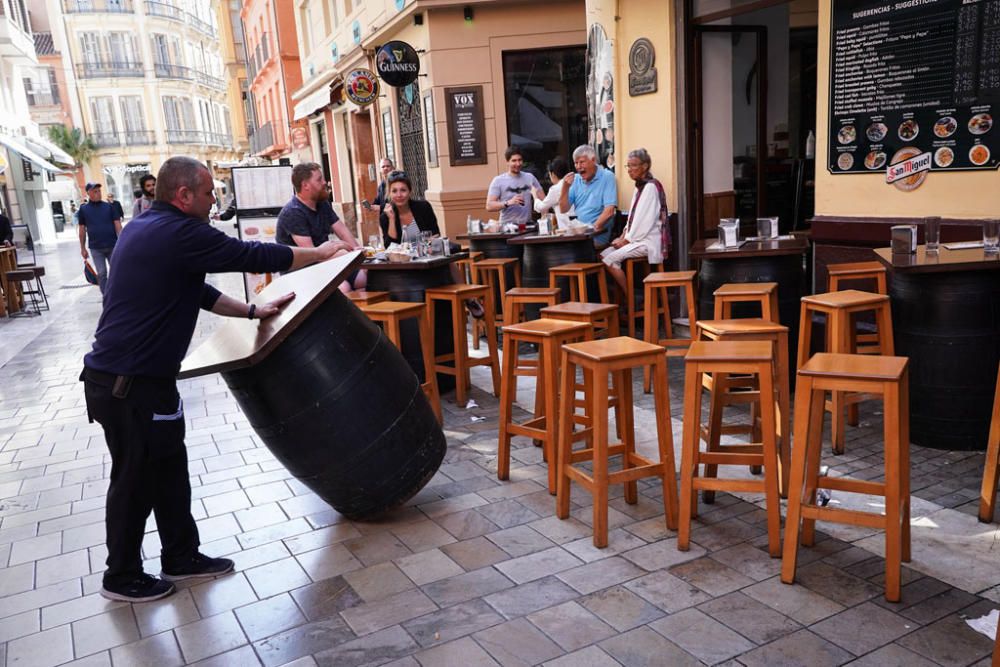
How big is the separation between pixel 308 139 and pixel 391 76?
39.2ft

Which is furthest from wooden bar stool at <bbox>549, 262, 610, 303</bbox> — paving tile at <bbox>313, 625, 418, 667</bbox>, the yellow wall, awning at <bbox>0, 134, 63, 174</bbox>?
awning at <bbox>0, 134, 63, 174</bbox>

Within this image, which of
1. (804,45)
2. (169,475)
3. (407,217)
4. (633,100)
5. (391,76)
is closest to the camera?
(169,475)

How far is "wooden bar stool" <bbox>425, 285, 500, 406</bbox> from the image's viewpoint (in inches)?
225

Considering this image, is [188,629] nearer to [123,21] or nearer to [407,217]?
[407,217]

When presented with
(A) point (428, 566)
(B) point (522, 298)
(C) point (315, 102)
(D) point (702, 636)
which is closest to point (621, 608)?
(D) point (702, 636)

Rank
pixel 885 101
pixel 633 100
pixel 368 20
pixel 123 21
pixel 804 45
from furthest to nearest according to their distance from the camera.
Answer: pixel 123 21 → pixel 368 20 → pixel 804 45 → pixel 633 100 → pixel 885 101

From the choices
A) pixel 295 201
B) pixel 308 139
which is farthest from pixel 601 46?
pixel 308 139

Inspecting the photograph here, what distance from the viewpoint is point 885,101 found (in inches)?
209

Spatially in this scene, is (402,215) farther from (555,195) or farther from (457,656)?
(457,656)

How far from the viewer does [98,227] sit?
1068 cm

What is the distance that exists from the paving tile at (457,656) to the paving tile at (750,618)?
83cm

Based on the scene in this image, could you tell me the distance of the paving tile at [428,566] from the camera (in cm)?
332

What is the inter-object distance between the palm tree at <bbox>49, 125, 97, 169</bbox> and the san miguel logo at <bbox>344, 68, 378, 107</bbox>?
3782 cm

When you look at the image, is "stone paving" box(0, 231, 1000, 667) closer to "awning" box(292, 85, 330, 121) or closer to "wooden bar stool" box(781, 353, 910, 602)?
"wooden bar stool" box(781, 353, 910, 602)
